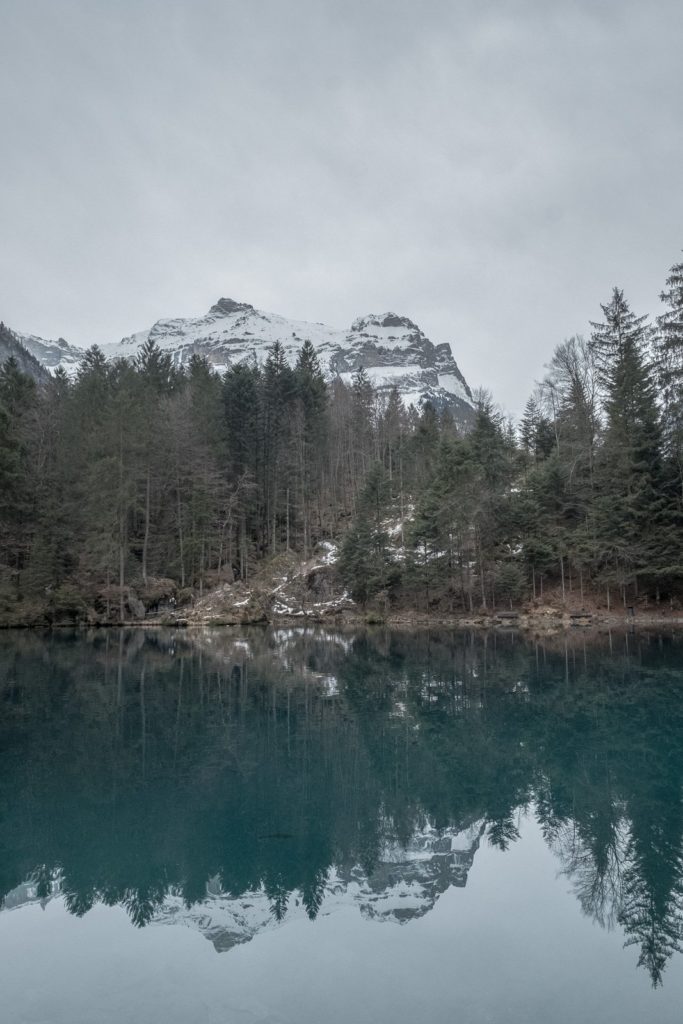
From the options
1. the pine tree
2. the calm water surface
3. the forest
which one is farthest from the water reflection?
the forest

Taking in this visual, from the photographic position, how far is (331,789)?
10.0 meters

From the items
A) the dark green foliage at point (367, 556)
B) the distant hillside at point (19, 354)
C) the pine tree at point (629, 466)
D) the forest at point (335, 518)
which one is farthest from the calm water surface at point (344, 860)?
the distant hillside at point (19, 354)

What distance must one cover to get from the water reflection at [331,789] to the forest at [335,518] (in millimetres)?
18140

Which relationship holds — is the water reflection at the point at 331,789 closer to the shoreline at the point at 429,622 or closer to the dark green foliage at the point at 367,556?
the shoreline at the point at 429,622

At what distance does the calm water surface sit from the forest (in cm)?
2220

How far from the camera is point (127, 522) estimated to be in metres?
44.2

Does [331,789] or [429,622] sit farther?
[429,622]

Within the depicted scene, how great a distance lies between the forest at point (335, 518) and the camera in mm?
35969

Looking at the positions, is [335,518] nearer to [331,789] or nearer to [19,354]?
[331,789]

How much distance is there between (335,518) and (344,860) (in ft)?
159

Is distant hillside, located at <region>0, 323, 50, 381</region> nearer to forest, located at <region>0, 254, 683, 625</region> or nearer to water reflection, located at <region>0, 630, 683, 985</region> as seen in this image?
forest, located at <region>0, 254, 683, 625</region>

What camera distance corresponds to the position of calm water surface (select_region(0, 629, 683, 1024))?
16.3 feet

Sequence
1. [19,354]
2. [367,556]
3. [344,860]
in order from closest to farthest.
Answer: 1. [344,860]
2. [367,556]
3. [19,354]

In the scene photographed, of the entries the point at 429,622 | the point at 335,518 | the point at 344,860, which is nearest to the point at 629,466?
the point at 429,622
